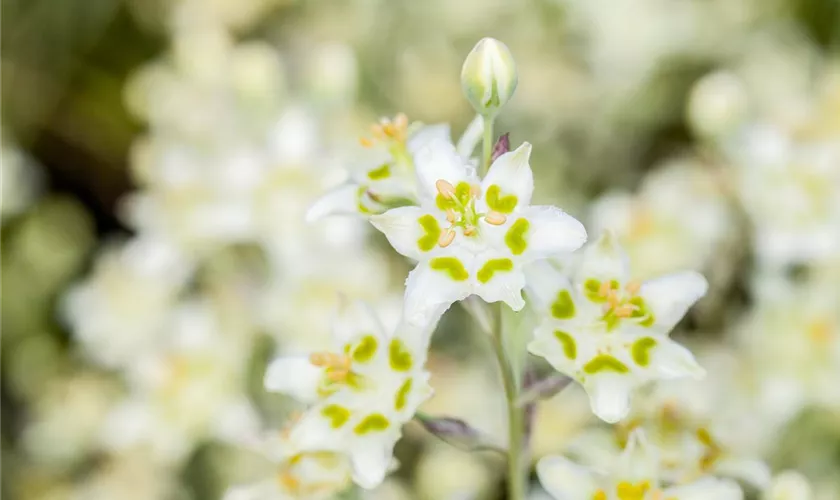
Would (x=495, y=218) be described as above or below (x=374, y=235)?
below

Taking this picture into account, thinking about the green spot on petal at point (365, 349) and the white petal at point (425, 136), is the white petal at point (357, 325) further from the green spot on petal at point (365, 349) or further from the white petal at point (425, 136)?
the white petal at point (425, 136)

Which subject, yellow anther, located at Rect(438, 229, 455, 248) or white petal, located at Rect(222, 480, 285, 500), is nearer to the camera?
yellow anther, located at Rect(438, 229, 455, 248)

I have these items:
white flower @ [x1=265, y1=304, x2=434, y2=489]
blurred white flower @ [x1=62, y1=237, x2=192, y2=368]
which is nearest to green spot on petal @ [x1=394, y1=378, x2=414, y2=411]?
white flower @ [x1=265, y1=304, x2=434, y2=489]

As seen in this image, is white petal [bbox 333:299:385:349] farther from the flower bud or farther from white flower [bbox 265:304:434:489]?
the flower bud

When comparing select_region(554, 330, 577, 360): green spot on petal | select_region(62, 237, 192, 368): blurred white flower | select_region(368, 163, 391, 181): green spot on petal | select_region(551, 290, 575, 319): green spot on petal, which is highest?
select_region(62, 237, 192, 368): blurred white flower

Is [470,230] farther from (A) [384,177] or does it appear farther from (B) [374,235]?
(B) [374,235]

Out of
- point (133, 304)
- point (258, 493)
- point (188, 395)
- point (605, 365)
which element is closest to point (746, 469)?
point (605, 365)

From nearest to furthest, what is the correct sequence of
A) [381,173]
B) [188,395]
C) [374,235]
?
[381,173], [188,395], [374,235]

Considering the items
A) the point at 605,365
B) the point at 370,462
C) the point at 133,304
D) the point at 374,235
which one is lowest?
the point at 370,462
